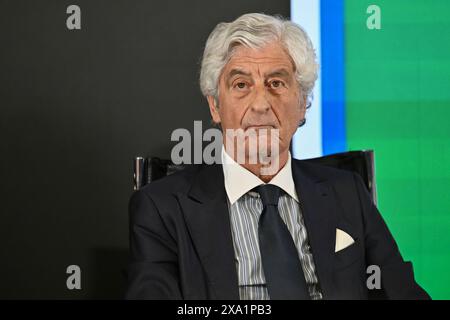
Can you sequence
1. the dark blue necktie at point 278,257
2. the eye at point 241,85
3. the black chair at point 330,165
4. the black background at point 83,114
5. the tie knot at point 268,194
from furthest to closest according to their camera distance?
the black background at point 83,114, the black chair at point 330,165, the eye at point 241,85, the tie knot at point 268,194, the dark blue necktie at point 278,257

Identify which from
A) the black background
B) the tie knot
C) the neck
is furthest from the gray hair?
the black background

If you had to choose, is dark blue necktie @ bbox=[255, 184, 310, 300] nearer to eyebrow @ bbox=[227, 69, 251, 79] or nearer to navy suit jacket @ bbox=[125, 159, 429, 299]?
navy suit jacket @ bbox=[125, 159, 429, 299]

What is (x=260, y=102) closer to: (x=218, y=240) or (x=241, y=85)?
(x=241, y=85)

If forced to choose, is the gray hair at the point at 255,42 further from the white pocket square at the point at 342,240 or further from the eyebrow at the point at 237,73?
the white pocket square at the point at 342,240

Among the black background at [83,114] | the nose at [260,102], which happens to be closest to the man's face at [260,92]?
the nose at [260,102]

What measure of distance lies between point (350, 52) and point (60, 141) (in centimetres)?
134

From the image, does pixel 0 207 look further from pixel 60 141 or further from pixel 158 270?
pixel 158 270

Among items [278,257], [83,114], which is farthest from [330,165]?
[83,114]

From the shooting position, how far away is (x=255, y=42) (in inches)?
75.2

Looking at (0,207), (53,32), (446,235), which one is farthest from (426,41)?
(0,207)

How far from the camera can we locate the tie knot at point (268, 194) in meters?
1.86

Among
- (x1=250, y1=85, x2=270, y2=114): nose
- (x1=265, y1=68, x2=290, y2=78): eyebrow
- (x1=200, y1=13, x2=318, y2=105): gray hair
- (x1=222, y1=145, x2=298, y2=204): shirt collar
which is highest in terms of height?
(x1=200, y1=13, x2=318, y2=105): gray hair

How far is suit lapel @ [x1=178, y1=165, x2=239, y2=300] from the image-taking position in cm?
173

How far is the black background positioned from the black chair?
2.16 feet
